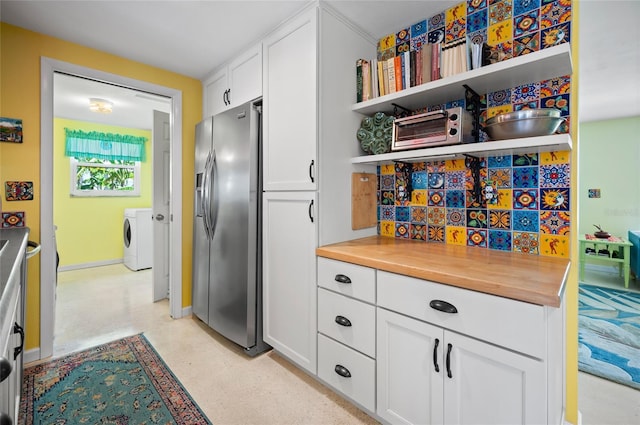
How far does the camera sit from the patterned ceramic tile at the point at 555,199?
1.50m

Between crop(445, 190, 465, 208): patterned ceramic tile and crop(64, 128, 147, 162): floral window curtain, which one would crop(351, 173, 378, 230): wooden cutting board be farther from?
crop(64, 128, 147, 162): floral window curtain

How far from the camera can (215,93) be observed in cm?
281

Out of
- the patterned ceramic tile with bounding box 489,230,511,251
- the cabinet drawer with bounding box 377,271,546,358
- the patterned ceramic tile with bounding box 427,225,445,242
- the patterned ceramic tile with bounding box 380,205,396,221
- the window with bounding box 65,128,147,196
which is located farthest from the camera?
the window with bounding box 65,128,147,196

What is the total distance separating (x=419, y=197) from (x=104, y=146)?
5.14 m

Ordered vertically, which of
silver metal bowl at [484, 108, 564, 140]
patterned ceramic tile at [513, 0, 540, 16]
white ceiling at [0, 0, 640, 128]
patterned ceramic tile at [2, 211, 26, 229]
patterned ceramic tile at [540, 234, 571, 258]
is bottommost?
patterned ceramic tile at [540, 234, 571, 258]

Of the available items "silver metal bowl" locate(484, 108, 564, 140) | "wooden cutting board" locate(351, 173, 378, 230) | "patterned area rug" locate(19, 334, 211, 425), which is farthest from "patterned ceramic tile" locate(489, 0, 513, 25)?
"patterned area rug" locate(19, 334, 211, 425)

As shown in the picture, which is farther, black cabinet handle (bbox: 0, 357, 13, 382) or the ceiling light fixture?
the ceiling light fixture

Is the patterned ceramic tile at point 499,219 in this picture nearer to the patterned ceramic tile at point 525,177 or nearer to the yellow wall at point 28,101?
the patterned ceramic tile at point 525,177

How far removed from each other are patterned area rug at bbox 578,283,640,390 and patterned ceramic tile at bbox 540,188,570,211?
1334mm

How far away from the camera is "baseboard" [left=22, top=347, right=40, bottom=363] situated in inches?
82.9

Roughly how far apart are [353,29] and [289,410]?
2380mm

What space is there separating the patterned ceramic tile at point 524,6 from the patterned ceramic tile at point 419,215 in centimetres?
118

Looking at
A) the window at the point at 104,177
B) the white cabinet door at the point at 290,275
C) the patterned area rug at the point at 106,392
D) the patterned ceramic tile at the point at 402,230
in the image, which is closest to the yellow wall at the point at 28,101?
the patterned area rug at the point at 106,392

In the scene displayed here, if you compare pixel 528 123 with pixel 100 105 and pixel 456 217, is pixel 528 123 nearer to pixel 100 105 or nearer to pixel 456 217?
pixel 456 217
